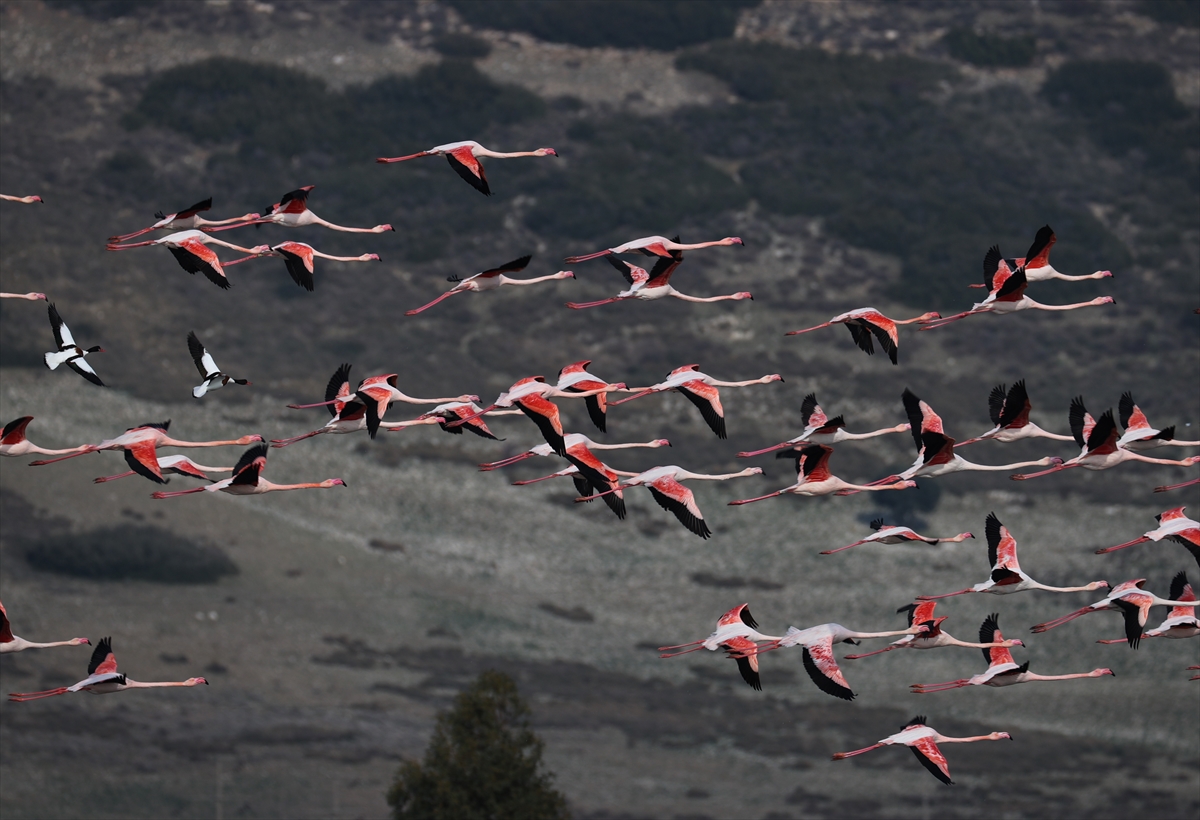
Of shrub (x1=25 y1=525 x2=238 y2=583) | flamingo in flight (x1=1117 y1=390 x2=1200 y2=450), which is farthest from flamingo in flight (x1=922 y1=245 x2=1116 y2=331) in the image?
shrub (x1=25 y1=525 x2=238 y2=583)

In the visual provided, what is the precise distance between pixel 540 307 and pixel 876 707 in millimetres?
31102

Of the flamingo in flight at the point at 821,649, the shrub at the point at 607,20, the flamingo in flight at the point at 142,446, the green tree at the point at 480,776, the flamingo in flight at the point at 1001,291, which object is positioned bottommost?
the shrub at the point at 607,20

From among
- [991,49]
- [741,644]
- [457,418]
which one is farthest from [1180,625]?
[991,49]

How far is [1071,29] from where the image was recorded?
103m

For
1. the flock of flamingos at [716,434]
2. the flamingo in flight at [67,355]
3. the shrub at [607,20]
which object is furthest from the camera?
the shrub at [607,20]

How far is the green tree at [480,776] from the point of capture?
35375 millimetres

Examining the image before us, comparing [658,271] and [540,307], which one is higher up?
[658,271]

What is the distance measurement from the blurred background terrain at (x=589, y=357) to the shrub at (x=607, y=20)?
0.24 meters

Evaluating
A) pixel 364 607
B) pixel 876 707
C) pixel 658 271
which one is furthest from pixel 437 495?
pixel 658 271

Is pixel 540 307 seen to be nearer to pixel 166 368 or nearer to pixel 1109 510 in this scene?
pixel 166 368

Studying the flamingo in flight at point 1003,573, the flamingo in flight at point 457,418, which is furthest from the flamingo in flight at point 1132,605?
the flamingo in flight at point 457,418

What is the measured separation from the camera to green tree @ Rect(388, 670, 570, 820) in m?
35.4

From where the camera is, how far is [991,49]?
101 metres

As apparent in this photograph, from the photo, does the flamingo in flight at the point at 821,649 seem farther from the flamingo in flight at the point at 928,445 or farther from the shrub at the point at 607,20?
the shrub at the point at 607,20
